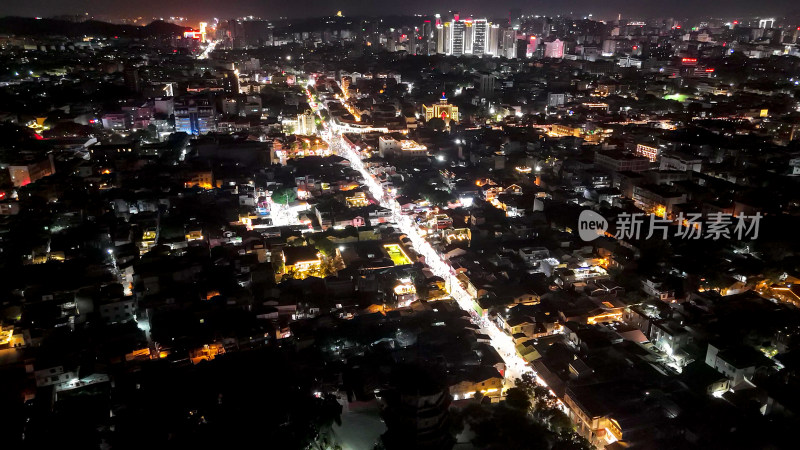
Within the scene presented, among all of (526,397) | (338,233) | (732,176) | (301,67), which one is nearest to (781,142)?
(732,176)

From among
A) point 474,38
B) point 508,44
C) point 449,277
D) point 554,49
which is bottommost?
point 449,277

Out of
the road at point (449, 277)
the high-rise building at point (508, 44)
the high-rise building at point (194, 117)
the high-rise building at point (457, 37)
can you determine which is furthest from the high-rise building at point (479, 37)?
the road at point (449, 277)

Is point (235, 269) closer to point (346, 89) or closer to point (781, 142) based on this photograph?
point (781, 142)

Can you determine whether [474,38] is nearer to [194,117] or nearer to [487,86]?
[487,86]

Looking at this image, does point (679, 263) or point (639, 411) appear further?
point (679, 263)

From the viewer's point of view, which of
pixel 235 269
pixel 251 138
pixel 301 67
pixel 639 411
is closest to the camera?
pixel 639 411

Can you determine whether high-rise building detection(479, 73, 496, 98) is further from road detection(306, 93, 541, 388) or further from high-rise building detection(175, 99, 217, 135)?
high-rise building detection(175, 99, 217, 135)

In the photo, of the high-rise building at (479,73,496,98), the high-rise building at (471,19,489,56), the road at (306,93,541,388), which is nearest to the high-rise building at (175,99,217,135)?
the road at (306,93,541,388)

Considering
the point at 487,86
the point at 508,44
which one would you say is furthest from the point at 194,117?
the point at 508,44

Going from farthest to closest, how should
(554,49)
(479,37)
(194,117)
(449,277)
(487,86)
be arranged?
(479,37), (554,49), (487,86), (194,117), (449,277)

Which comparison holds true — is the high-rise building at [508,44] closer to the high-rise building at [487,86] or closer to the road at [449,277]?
the high-rise building at [487,86]

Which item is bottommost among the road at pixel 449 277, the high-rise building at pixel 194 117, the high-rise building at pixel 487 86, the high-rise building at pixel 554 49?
the road at pixel 449 277
